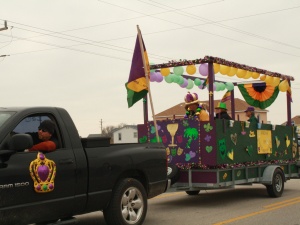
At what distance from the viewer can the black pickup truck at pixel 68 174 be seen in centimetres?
568

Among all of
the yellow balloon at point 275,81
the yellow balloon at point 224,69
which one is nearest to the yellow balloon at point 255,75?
the yellow balloon at point 275,81

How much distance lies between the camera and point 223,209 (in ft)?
31.6

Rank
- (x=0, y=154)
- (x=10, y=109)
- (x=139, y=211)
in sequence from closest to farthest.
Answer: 1. (x=0, y=154)
2. (x=10, y=109)
3. (x=139, y=211)

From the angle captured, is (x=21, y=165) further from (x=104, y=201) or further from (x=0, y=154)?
(x=104, y=201)

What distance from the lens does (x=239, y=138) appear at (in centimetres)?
1067

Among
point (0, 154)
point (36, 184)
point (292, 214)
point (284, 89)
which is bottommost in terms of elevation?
point (292, 214)

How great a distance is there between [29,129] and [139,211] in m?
2.20

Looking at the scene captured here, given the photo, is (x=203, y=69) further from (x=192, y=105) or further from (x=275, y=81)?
(x=275, y=81)

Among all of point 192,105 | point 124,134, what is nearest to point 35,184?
point 192,105

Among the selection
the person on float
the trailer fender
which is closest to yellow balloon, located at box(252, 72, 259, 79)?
the person on float

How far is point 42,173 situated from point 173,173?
160 inches

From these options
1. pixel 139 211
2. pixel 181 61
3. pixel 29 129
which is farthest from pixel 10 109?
pixel 181 61

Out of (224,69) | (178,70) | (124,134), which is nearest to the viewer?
(224,69)

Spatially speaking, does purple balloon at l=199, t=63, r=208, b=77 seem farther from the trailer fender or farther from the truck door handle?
the truck door handle
